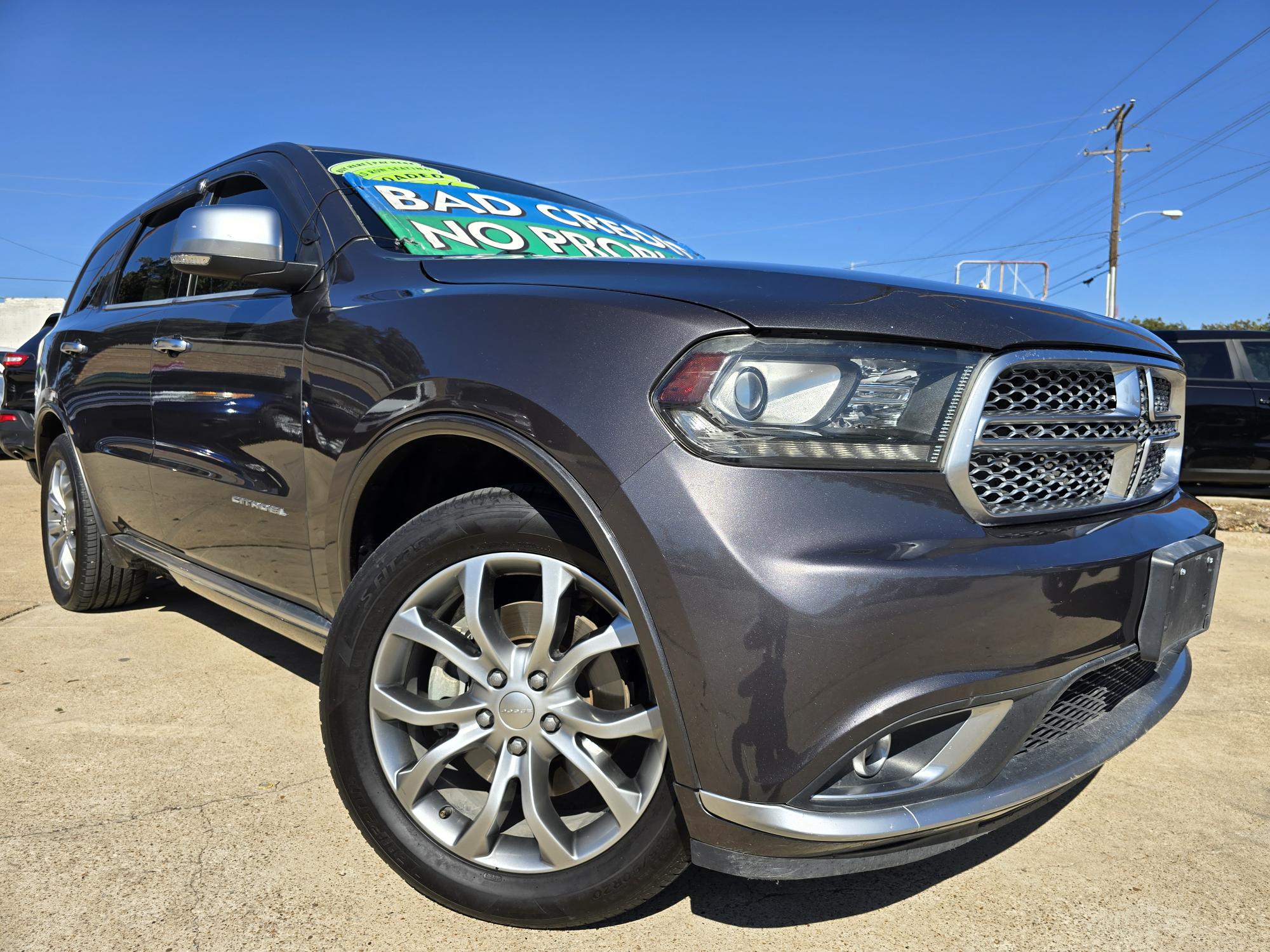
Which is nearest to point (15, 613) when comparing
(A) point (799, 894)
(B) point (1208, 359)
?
(A) point (799, 894)

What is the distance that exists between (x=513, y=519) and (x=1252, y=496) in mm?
9155

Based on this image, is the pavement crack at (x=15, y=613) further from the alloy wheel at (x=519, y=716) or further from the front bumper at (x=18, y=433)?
the front bumper at (x=18, y=433)

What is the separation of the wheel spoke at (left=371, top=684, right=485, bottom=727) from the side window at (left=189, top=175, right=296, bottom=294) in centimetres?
121

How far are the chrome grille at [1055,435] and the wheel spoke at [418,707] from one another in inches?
39.3

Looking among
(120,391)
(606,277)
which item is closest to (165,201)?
(120,391)

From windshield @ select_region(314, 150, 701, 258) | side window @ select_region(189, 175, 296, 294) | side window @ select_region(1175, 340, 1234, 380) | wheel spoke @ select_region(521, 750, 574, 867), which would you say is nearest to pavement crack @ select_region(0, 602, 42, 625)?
side window @ select_region(189, 175, 296, 294)

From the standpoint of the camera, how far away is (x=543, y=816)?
1.76 meters

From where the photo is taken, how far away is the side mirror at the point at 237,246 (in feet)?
7.58

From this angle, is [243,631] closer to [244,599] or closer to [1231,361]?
[244,599]

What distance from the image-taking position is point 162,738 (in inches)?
109

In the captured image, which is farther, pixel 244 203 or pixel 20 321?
pixel 20 321

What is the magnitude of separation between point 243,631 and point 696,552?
309 centimetres

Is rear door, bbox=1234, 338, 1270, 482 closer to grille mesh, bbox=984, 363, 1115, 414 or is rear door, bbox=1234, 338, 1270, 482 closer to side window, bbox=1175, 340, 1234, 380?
side window, bbox=1175, 340, 1234, 380

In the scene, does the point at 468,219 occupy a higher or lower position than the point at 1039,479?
higher
